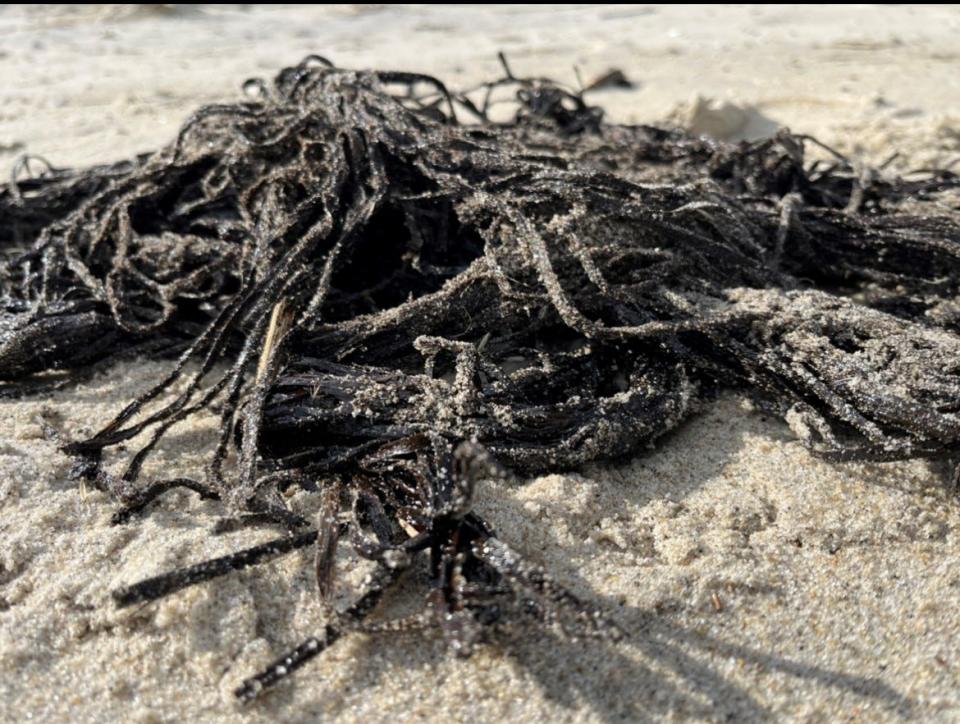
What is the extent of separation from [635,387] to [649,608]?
53 cm

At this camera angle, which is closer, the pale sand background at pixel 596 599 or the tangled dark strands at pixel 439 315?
the pale sand background at pixel 596 599

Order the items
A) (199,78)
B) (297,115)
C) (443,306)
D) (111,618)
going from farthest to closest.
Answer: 1. (199,78)
2. (297,115)
3. (443,306)
4. (111,618)

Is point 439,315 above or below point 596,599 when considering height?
above

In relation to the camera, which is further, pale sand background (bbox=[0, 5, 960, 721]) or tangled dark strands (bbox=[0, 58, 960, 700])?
tangled dark strands (bbox=[0, 58, 960, 700])

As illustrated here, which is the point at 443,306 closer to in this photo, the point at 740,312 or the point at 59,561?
the point at 740,312

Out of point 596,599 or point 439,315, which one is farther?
point 439,315

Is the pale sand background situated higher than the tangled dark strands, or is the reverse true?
the tangled dark strands

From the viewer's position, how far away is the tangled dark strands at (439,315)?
145 centimetres

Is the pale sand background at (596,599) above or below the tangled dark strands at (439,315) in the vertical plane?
below

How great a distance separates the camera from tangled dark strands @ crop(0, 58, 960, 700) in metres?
1.45

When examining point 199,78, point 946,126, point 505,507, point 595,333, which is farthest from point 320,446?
point 199,78

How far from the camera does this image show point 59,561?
1410 mm

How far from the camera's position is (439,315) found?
6.18 ft

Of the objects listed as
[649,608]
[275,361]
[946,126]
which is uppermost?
[946,126]
